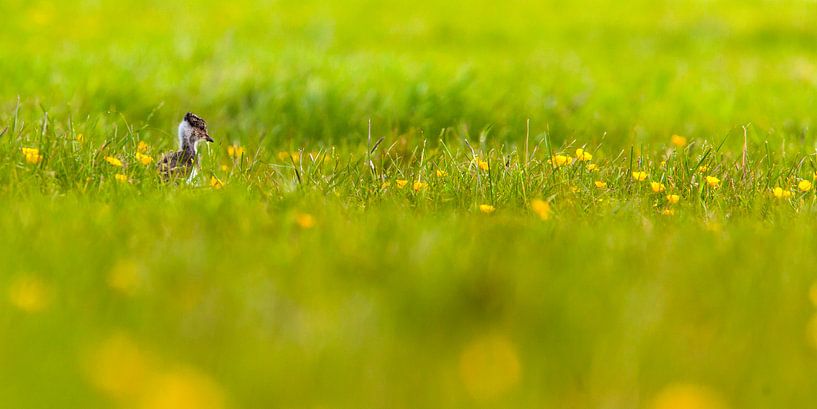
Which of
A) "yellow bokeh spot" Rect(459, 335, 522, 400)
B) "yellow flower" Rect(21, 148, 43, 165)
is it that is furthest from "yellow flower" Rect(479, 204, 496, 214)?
"yellow flower" Rect(21, 148, 43, 165)

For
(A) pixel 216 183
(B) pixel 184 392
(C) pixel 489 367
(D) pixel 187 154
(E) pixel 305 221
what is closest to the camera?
(B) pixel 184 392

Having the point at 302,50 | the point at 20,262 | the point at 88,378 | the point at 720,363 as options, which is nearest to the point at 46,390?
the point at 88,378

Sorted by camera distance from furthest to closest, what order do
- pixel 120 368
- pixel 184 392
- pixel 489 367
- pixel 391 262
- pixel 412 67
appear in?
pixel 412 67 < pixel 391 262 < pixel 489 367 < pixel 120 368 < pixel 184 392

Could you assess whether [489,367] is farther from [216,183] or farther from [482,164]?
[482,164]

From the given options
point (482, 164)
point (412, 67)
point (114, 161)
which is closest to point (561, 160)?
point (482, 164)

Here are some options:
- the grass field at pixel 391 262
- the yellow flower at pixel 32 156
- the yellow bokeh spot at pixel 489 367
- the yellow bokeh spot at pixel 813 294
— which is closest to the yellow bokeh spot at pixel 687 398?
the grass field at pixel 391 262

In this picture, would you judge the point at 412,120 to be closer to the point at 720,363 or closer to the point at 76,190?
the point at 76,190

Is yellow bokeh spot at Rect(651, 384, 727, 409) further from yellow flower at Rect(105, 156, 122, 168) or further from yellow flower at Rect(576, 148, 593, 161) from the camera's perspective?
yellow flower at Rect(105, 156, 122, 168)

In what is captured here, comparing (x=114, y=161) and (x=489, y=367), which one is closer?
(x=489, y=367)
